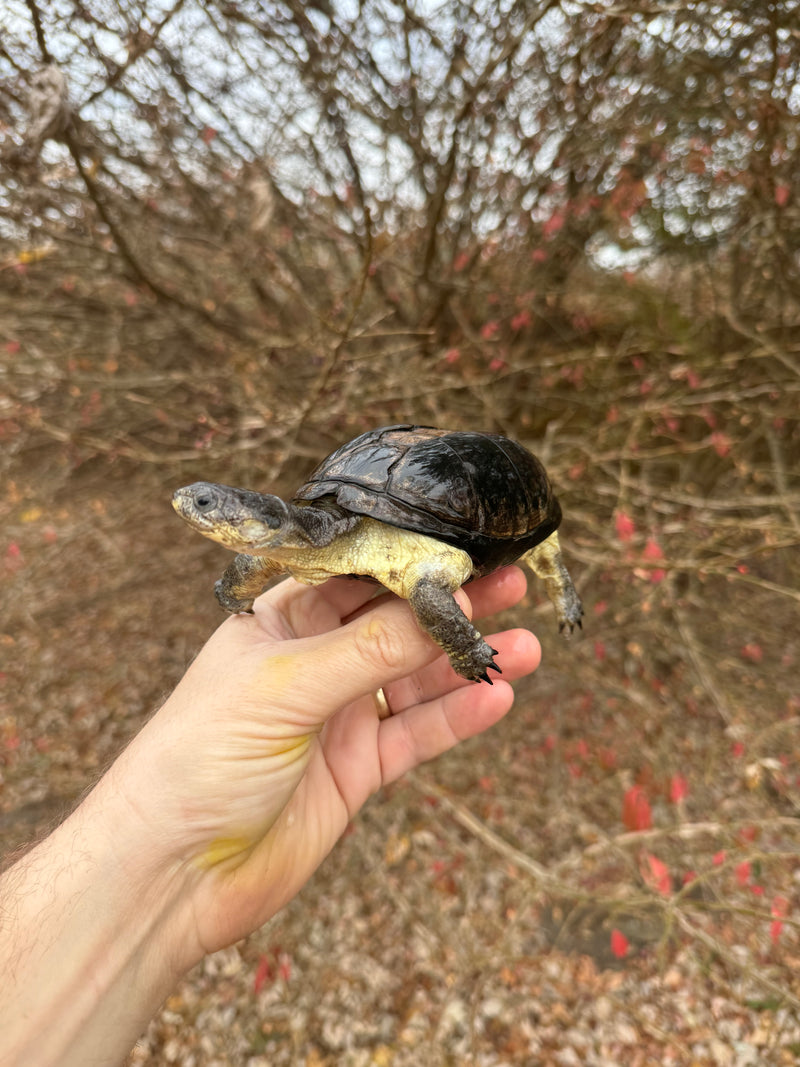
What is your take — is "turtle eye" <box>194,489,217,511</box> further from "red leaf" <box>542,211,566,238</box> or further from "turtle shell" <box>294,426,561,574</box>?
"red leaf" <box>542,211,566,238</box>

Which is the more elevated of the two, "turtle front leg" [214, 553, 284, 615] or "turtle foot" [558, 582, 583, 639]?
"turtle front leg" [214, 553, 284, 615]

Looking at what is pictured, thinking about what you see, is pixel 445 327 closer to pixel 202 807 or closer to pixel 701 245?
pixel 701 245

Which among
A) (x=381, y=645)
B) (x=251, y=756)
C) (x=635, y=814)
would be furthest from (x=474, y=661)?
(x=635, y=814)

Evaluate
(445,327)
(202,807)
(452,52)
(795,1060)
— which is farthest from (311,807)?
(452,52)

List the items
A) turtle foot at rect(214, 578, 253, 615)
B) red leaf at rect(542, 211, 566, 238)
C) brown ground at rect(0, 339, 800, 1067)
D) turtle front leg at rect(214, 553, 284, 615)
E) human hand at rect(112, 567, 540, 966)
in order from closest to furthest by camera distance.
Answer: human hand at rect(112, 567, 540, 966), turtle front leg at rect(214, 553, 284, 615), turtle foot at rect(214, 578, 253, 615), brown ground at rect(0, 339, 800, 1067), red leaf at rect(542, 211, 566, 238)

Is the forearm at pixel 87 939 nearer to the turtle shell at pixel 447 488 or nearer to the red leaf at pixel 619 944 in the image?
the turtle shell at pixel 447 488

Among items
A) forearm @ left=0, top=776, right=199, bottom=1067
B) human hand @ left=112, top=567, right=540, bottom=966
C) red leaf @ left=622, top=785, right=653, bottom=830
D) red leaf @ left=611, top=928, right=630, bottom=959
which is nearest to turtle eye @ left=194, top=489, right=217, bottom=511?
human hand @ left=112, top=567, right=540, bottom=966

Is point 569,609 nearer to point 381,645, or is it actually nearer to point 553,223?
point 381,645
